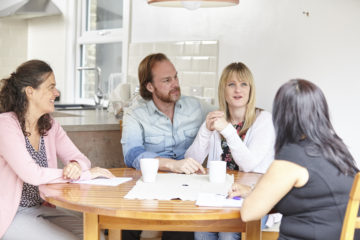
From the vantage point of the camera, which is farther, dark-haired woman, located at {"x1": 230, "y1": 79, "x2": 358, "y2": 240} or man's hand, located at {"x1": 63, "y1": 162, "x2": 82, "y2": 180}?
man's hand, located at {"x1": 63, "y1": 162, "x2": 82, "y2": 180}

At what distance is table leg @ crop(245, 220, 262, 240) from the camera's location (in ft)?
5.84

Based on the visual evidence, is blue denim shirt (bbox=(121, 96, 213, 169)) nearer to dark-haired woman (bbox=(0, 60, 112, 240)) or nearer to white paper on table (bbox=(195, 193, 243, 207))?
dark-haired woman (bbox=(0, 60, 112, 240))

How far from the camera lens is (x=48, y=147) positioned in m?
2.27

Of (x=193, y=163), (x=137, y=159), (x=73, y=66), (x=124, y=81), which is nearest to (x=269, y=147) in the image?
(x=193, y=163)

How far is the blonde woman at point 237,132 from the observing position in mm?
2264

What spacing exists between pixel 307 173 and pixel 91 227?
724 millimetres

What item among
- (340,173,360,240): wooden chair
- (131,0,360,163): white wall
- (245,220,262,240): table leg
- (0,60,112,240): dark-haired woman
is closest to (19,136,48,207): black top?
(0,60,112,240): dark-haired woman

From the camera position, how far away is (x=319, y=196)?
1.49m

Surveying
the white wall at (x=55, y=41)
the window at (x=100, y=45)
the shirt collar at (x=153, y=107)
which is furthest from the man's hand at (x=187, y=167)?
the white wall at (x=55, y=41)

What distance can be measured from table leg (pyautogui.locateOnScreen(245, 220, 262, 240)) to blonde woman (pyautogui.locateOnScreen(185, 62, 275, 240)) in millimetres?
422

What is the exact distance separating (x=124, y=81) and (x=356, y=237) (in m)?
3.14

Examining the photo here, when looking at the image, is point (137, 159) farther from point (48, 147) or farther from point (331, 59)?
point (331, 59)

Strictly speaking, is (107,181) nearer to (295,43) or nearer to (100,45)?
(295,43)

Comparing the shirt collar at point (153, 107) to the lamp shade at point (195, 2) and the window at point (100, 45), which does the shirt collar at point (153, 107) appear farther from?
the window at point (100, 45)
